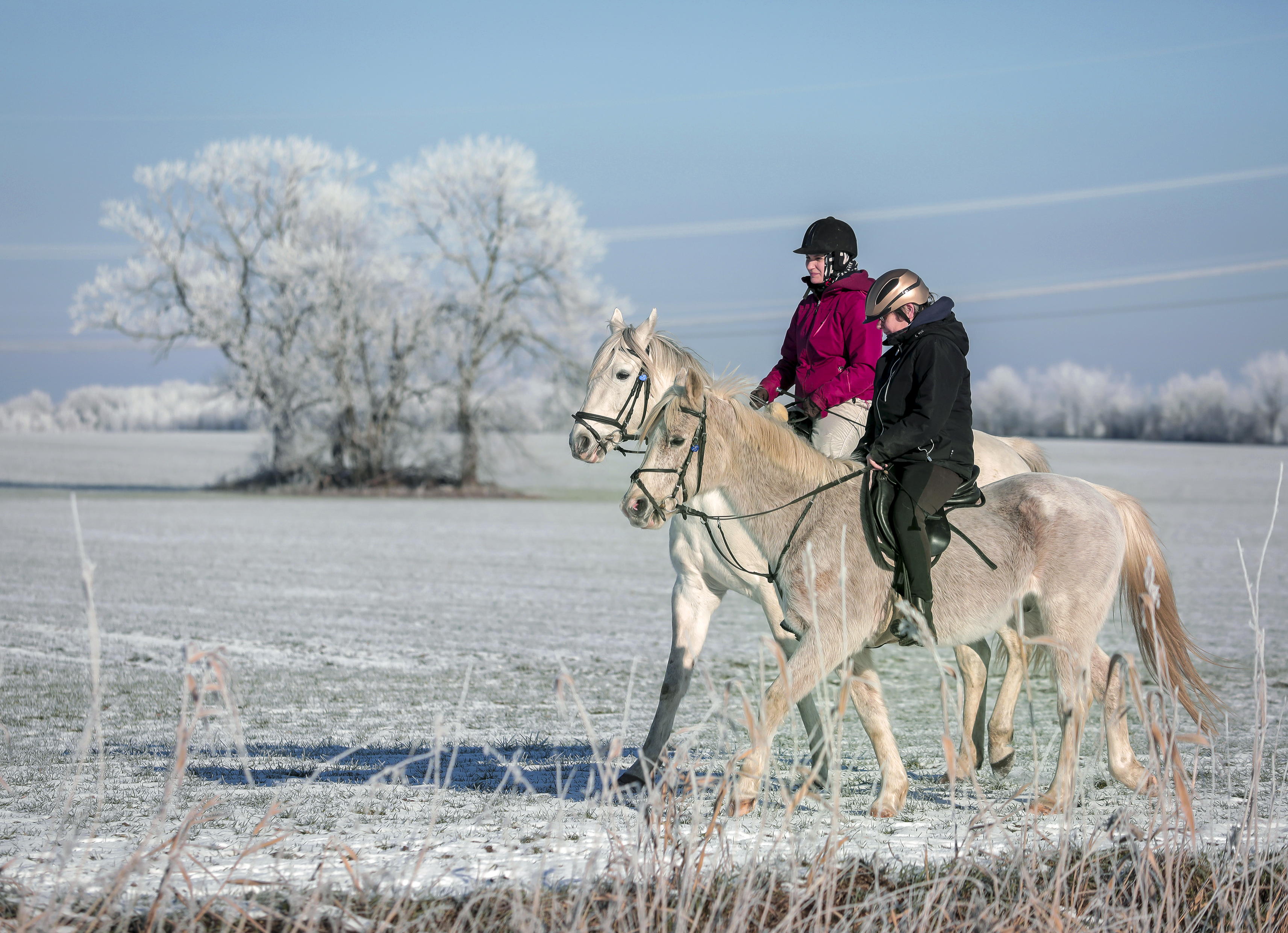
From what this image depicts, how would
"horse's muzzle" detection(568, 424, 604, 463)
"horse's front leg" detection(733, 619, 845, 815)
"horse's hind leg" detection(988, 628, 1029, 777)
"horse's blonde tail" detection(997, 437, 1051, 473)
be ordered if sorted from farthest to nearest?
1. "horse's blonde tail" detection(997, 437, 1051, 473)
2. "horse's hind leg" detection(988, 628, 1029, 777)
3. "horse's muzzle" detection(568, 424, 604, 463)
4. "horse's front leg" detection(733, 619, 845, 815)

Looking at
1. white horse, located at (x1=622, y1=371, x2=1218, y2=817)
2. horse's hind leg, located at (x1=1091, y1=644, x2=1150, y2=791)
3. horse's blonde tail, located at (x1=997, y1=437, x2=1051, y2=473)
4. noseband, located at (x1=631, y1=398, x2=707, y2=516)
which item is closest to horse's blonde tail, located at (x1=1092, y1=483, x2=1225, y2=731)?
white horse, located at (x1=622, y1=371, x2=1218, y2=817)

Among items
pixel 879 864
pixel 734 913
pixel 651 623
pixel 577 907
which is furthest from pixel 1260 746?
pixel 651 623

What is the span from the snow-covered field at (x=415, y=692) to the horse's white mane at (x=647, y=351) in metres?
1.68

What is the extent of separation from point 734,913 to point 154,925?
177cm

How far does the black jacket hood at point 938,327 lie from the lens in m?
5.21

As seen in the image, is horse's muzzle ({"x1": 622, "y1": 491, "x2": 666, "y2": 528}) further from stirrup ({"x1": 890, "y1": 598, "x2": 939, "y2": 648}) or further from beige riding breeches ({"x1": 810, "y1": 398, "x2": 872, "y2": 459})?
beige riding breeches ({"x1": 810, "y1": 398, "x2": 872, "y2": 459})

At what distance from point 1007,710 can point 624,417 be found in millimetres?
2662

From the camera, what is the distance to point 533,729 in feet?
24.4

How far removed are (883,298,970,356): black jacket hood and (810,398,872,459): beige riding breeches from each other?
1.36m

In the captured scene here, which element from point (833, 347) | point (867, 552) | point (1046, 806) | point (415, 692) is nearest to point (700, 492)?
point (867, 552)

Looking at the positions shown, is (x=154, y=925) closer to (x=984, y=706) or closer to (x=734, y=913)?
(x=734, y=913)

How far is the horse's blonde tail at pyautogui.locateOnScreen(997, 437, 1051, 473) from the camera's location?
7668mm

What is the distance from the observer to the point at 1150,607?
5.57 meters

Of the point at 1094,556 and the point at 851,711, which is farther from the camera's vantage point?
the point at 851,711
